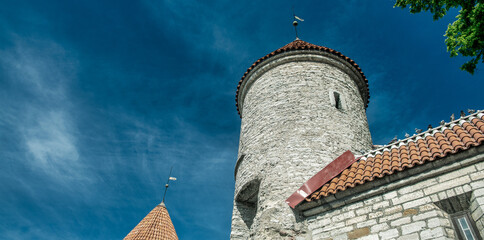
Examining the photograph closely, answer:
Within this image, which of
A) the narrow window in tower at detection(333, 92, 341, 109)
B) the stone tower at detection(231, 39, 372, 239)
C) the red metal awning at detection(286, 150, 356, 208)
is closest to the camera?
the red metal awning at detection(286, 150, 356, 208)

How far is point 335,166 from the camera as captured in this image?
605cm

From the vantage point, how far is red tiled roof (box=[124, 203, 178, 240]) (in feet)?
40.1

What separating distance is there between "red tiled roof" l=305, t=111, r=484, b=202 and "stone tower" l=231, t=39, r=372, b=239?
0.87m

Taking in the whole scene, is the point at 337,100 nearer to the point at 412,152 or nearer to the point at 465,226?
the point at 412,152

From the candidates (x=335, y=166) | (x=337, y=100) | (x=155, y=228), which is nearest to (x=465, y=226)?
(x=335, y=166)

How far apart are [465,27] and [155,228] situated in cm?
1238

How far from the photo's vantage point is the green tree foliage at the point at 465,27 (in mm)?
4859

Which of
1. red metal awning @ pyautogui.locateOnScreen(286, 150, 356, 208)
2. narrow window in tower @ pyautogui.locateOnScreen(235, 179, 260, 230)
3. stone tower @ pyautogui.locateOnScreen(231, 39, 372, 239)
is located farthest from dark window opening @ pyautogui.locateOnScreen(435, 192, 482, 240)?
narrow window in tower @ pyautogui.locateOnScreen(235, 179, 260, 230)

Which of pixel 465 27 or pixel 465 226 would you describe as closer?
pixel 465 226

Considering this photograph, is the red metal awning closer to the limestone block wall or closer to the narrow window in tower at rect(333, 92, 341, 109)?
the limestone block wall

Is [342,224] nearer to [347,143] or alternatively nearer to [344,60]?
[347,143]

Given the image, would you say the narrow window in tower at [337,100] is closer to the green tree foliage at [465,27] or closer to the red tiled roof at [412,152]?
the red tiled roof at [412,152]

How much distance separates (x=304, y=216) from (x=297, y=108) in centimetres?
308

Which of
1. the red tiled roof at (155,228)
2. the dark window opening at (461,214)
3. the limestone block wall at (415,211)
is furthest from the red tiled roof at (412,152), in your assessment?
the red tiled roof at (155,228)
